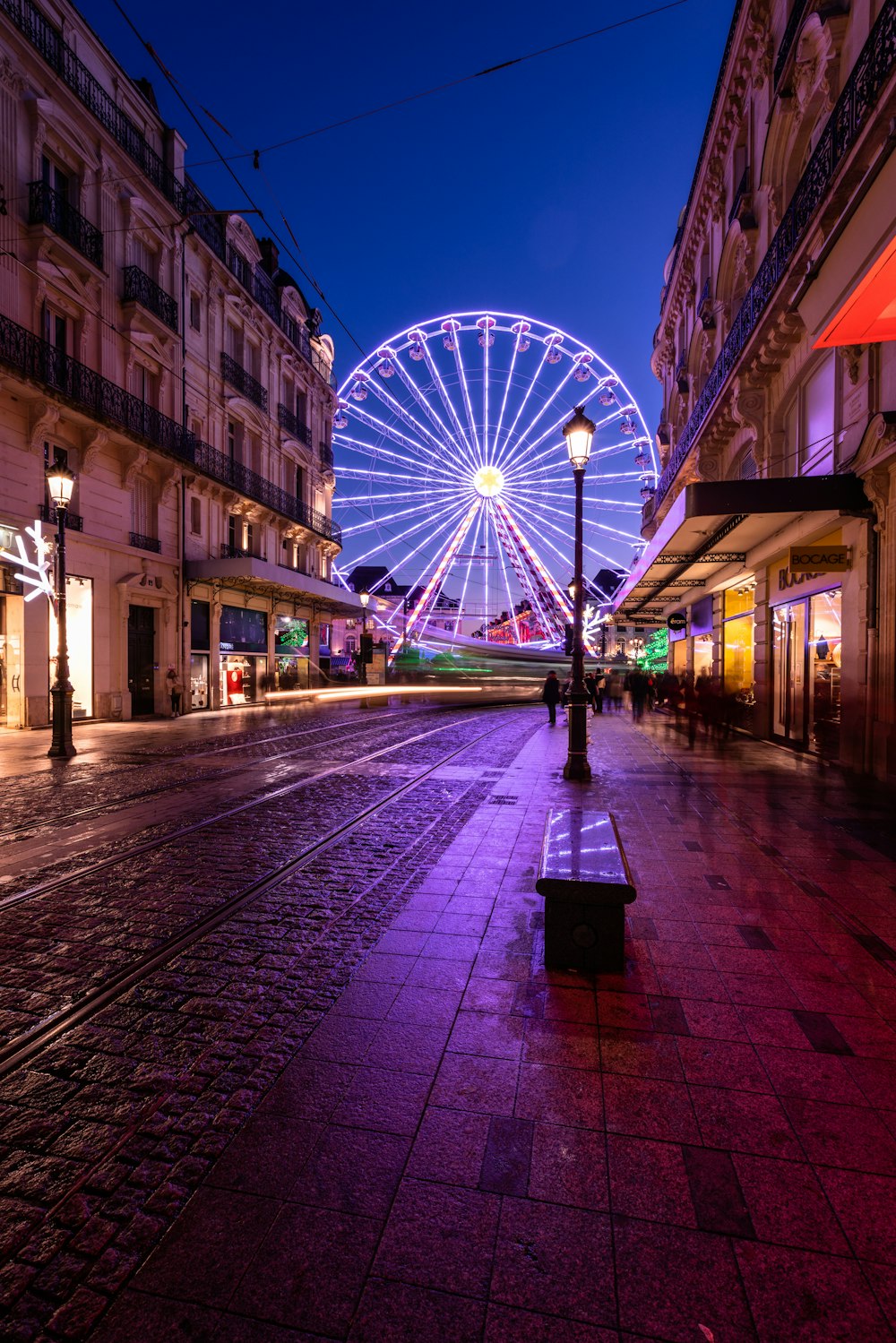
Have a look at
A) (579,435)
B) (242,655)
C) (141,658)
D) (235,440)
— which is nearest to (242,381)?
(235,440)

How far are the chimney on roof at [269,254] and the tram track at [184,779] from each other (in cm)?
2421

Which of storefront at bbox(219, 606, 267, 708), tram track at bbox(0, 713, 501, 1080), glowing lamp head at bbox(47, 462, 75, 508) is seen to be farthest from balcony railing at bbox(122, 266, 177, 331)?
tram track at bbox(0, 713, 501, 1080)

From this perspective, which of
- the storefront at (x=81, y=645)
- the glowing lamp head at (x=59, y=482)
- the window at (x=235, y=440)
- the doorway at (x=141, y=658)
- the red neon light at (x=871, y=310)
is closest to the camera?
the red neon light at (x=871, y=310)

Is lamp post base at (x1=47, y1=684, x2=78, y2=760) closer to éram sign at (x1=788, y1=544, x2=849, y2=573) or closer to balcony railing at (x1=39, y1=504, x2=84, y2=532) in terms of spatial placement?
balcony railing at (x1=39, y1=504, x2=84, y2=532)

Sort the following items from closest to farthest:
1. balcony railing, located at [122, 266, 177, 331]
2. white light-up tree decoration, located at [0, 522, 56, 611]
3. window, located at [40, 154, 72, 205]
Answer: white light-up tree decoration, located at [0, 522, 56, 611] → window, located at [40, 154, 72, 205] → balcony railing, located at [122, 266, 177, 331]

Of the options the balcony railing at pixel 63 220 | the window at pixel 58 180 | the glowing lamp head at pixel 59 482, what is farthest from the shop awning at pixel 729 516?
the window at pixel 58 180

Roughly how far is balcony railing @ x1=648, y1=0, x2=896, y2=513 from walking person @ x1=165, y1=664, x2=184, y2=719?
58.9 ft

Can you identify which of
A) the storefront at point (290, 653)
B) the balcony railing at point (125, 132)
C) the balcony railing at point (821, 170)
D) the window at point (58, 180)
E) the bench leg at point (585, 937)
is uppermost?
the balcony railing at point (125, 132)

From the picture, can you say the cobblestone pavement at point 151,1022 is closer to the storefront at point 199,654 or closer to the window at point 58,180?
the storefront at point 199,654

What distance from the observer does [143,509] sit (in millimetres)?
21406

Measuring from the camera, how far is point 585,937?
151 inches

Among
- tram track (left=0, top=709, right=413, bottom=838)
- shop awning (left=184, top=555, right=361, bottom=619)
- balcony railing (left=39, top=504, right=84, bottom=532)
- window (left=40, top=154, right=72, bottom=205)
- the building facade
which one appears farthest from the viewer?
shop awning (left=184, top=555, right=361, bottom=619)

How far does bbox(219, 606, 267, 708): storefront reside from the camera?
1025 inches

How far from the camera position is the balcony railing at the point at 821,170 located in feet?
23.8
